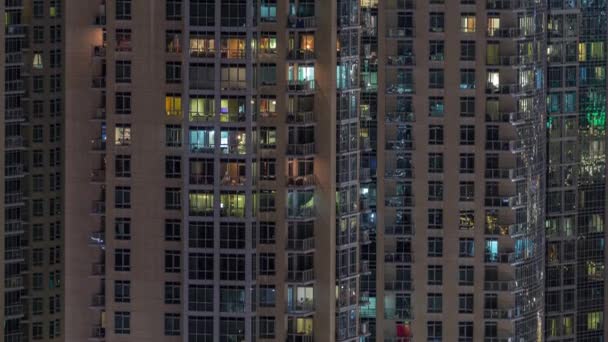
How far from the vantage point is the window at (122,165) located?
618 feet

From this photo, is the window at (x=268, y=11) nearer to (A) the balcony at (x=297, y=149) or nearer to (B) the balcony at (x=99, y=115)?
(A) the balcony at (x=297, y=149)

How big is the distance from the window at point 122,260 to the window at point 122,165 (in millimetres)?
3821

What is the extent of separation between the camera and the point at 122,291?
18938 cm

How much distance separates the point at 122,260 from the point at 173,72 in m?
9.90

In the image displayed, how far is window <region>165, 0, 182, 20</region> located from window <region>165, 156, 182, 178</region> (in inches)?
276

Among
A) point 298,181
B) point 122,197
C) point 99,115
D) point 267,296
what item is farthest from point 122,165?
point 267,296

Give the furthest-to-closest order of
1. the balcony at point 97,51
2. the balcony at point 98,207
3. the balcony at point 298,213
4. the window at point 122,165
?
the balcony at point 298,213 < the balcony at point 98,207 < the window at point 122,165 < the balcony at point 97,51

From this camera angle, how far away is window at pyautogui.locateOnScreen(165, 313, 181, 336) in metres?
189

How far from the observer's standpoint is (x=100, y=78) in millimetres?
188125

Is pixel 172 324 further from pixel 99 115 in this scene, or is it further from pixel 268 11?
pixel 268 11

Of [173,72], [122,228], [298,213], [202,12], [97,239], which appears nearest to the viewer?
[202,12]

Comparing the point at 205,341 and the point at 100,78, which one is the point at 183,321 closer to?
the point at 205,341

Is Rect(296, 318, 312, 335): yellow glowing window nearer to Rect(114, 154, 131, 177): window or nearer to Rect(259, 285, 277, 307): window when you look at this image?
Rect(259, 285, 277, 307): window

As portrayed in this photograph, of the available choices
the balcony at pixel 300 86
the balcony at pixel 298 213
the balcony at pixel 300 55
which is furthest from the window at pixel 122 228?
the balcony at pixel 300 55
